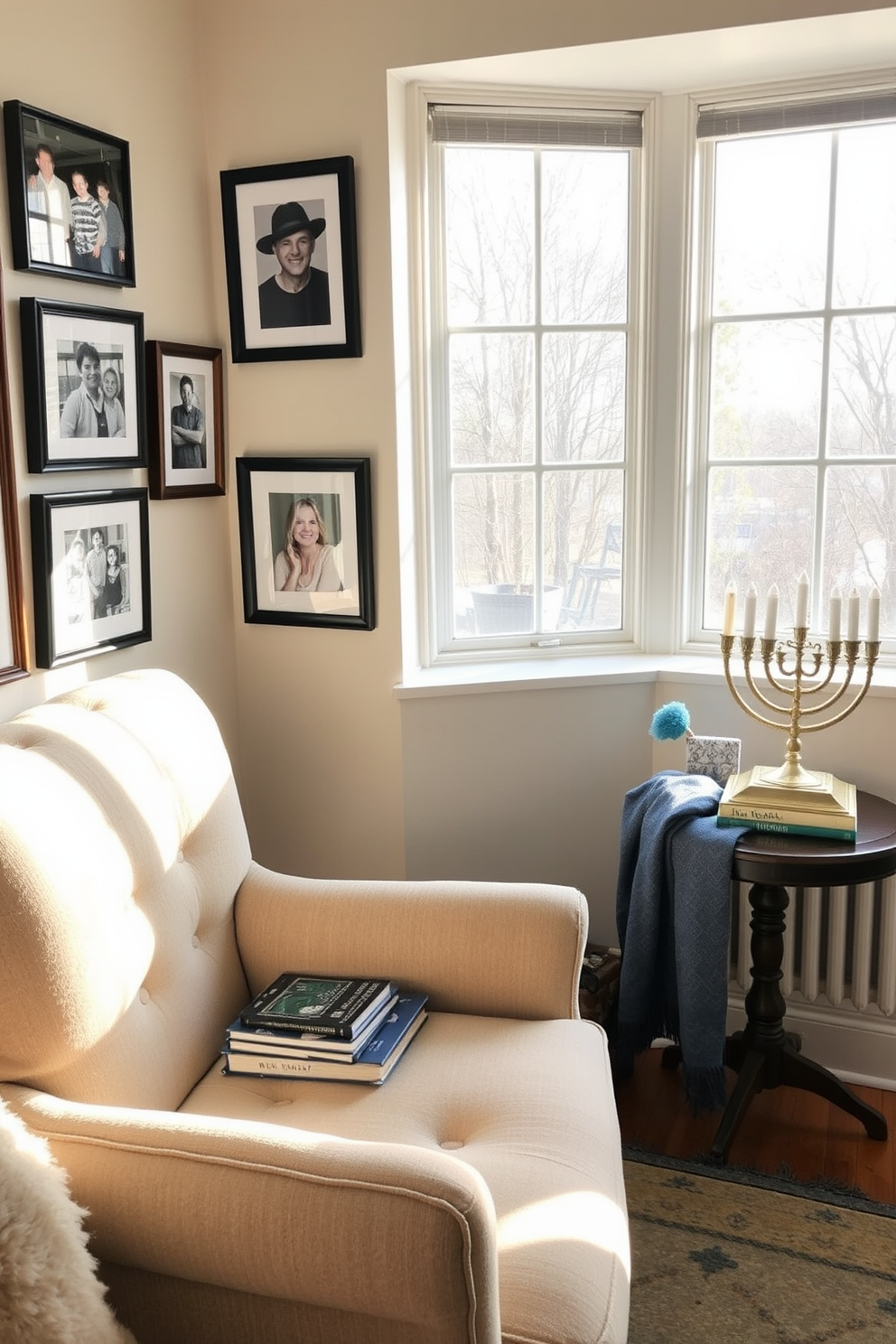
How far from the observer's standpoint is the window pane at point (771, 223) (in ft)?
7.76

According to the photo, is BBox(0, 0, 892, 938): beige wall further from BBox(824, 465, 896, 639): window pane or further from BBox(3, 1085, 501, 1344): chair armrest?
BBox(3, 1085, 501, 1344): chair armrest

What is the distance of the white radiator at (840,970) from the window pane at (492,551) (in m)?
0.80

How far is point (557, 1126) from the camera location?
4.93ft

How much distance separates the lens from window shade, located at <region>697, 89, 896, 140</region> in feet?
7.43

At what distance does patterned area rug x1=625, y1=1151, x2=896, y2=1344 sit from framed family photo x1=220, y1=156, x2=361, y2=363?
176cm

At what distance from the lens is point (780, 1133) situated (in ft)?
7.42

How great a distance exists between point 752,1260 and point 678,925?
0.57 m

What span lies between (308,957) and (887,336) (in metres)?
1.73

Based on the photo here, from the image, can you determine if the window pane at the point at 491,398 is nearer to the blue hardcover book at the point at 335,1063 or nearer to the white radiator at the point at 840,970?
the white radiator at the point at 840,970

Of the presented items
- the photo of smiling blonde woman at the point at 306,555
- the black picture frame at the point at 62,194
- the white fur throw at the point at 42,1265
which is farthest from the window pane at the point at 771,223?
the white fur throw at the point at 42,1265

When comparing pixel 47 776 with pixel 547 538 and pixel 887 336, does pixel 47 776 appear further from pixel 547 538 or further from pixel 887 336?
pixel 887 336

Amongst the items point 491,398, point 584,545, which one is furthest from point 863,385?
point 491,398

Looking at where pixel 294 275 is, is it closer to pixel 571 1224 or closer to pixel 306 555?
pixel 306 555

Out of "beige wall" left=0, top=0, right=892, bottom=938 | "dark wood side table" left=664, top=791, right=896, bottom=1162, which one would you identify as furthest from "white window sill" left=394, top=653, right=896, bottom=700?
"dark wood side table" left=664, top=791, right=896, bottom=1162
